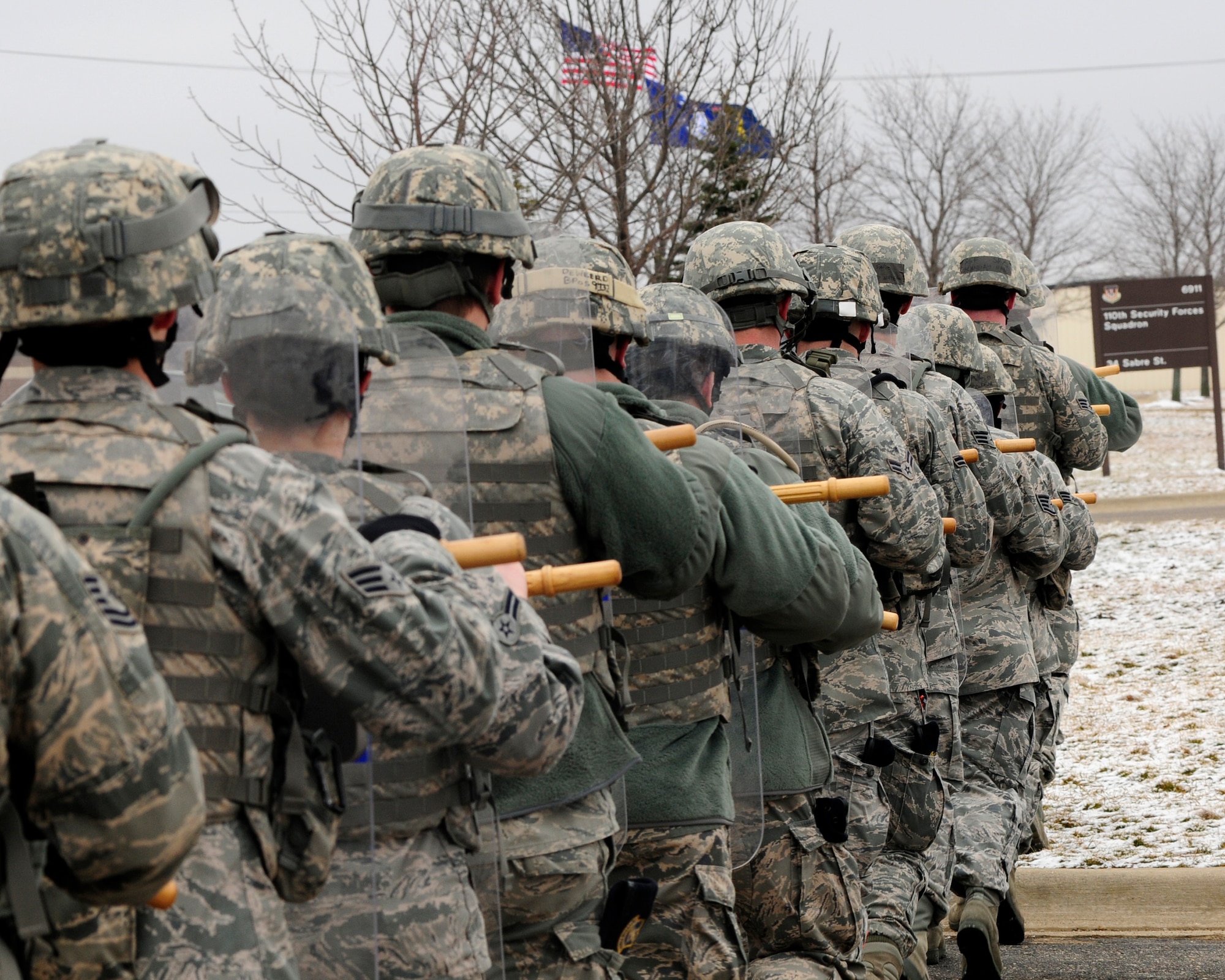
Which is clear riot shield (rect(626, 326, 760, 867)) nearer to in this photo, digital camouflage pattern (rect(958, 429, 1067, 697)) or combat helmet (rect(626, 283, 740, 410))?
combat helmet (rect(626, 283, 740, 410))

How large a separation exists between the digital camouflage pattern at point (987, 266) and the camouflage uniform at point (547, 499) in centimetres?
459

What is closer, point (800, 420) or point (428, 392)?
point (428, 392)

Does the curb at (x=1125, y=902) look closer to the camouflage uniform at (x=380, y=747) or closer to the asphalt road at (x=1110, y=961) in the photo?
the asphalt road at (x=1110, y=961)

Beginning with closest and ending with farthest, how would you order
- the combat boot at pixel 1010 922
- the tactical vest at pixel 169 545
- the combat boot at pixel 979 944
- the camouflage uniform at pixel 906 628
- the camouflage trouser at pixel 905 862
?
1. the tactical vest at pixel 169 545
2. the camouflage trouser at pixel 905 862
3. the camouflage uniform at pixel 906 628
4. the combat boot at pixel 979 944
5. the combat boot at pixel 1010 922

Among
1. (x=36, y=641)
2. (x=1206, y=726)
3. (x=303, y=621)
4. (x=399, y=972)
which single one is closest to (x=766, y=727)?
(x=399, y=972)

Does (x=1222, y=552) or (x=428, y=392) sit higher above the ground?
(x=428, y=392)

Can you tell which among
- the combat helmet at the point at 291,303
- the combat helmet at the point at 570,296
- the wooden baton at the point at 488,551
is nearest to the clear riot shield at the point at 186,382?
the combat helmet at the point at 291,303

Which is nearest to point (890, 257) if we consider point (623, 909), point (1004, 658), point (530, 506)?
point (1004, 658)

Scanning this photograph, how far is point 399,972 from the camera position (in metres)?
2.73

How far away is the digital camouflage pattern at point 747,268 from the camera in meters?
5.00

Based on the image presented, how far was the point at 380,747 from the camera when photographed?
2736 mm

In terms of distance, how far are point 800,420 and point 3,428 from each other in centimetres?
305

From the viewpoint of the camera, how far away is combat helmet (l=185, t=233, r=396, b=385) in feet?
8.72

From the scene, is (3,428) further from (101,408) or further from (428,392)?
(428,392)
